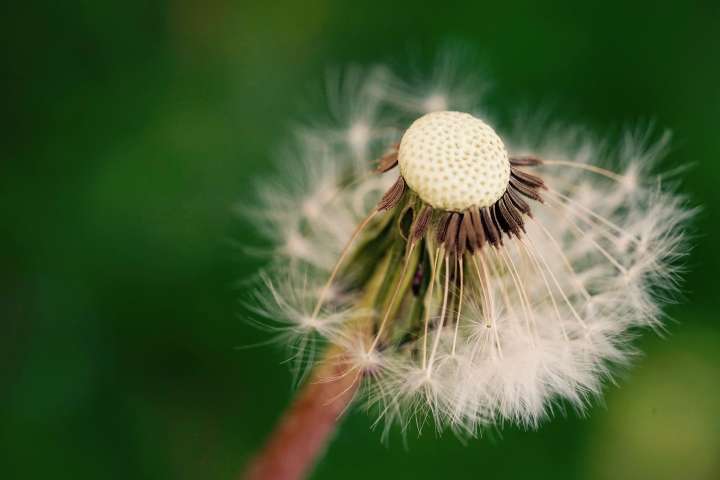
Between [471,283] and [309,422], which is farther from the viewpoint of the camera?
[309,422]

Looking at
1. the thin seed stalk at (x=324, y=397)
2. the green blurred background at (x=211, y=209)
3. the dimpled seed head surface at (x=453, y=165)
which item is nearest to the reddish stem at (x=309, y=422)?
the thin seed stalk at (x=324, y=397)

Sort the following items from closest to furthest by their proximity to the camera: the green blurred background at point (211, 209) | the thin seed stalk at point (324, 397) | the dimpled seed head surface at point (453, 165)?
the dimpled seed head surface at point (453, 165) → the thin seed stalk at point (324, 397) → the green blurred background at point (211, 209)

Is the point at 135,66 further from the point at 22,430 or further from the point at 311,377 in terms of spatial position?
the point at 311,377

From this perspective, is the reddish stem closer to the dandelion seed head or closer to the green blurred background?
the dandelion seed head

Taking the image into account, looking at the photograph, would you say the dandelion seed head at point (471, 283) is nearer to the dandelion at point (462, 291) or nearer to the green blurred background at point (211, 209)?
the dandelion at point (462, 291)

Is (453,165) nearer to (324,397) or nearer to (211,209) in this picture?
(324,397)

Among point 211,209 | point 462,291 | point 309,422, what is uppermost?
point 211,209

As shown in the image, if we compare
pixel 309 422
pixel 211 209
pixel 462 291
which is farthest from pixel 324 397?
pixel 211 209
